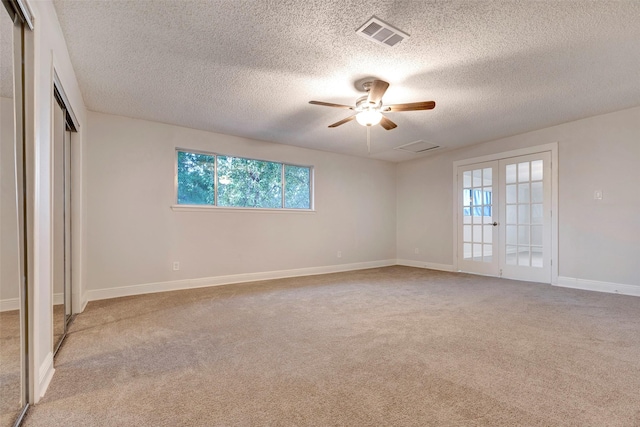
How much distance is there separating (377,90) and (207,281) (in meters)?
3.53

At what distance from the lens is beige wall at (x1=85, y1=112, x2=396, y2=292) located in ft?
12.6

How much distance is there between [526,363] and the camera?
198 cm

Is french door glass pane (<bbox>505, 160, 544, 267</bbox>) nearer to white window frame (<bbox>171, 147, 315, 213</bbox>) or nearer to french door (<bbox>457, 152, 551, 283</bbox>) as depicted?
french door (<bbox>457, 152, 551, 283</bbox>)

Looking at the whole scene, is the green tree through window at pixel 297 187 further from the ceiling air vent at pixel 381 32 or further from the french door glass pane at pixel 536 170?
the french door glass pane at pixel 536 170

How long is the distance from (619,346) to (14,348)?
12.4 ft

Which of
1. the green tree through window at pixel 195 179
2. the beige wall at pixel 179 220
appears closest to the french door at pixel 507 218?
the beige wall at pixel 179 220

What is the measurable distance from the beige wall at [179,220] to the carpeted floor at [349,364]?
748 millimetres

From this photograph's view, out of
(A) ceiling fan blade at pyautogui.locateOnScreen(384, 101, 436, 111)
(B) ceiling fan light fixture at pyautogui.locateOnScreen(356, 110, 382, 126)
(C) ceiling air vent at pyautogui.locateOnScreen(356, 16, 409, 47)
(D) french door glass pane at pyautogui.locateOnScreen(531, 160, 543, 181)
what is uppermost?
(C) ceiling air vent at pyautogui.locateOnScreen(356, 16, 409, 47)

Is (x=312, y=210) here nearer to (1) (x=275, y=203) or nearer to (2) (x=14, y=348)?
A: (1) (x=275, y=203)

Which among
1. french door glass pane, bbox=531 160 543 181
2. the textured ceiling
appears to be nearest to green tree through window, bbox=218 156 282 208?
the textured ceiling

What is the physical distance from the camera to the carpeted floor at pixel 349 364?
1471 millimetres

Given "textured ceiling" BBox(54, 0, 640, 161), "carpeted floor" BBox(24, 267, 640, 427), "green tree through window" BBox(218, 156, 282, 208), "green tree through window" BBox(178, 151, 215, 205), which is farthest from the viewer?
"green tree through window" BBox(218, 156, 282, 208)

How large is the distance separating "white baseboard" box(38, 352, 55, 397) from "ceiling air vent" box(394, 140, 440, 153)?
5.25 meters

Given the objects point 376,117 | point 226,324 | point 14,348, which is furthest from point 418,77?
point 14,348
